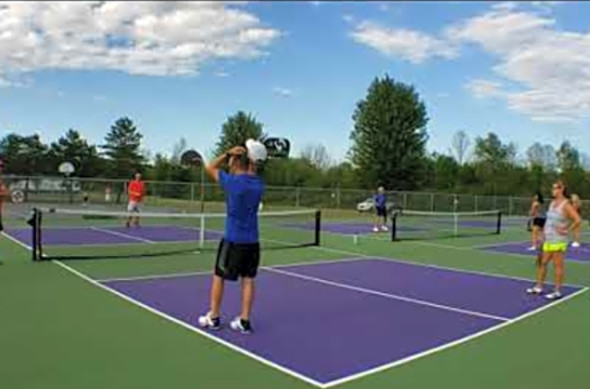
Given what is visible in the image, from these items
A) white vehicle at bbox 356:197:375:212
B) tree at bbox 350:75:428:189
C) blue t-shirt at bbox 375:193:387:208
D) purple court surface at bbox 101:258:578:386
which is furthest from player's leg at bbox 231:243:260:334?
tree at bbox 350:75:428:189

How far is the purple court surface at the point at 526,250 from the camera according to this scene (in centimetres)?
1704

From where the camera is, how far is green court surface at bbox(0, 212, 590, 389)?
5.39 m

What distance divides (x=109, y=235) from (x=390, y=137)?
40.2 meters

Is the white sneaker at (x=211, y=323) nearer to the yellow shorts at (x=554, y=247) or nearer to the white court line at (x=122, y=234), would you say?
the yellow shorts at (x=554, y=247)

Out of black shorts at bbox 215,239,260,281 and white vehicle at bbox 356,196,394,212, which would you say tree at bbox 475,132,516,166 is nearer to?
white vehicle at bbox 356,196,394,212

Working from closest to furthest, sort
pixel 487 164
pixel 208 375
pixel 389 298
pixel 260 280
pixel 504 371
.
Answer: pixel 208 375
pixel 504 371
pixel 389 298
pixel 260 280
pixel 487 164

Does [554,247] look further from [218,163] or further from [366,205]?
[366,205]

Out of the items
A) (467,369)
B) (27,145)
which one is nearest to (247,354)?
(467,369)

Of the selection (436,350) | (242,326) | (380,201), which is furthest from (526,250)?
(242,326)

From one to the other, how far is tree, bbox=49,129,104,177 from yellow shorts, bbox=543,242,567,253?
72249 millimetres

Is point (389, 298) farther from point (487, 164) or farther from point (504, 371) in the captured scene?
point (487, 164)

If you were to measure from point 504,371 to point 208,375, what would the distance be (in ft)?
8.00

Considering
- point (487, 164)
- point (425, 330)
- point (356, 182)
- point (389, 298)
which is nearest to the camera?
point (425, 330)

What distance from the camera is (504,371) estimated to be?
5.89m
